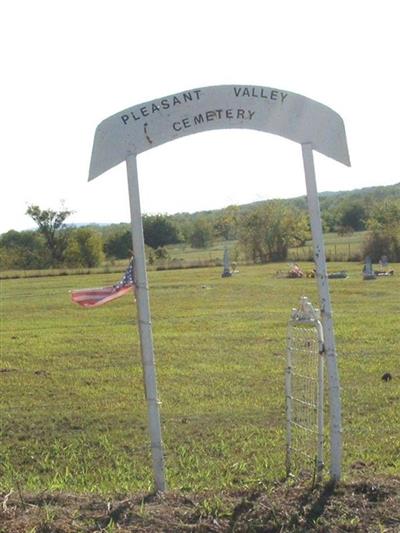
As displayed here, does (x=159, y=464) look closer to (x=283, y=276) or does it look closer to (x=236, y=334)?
(x=236, y=334)

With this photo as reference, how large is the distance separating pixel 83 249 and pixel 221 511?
56421 millimetres

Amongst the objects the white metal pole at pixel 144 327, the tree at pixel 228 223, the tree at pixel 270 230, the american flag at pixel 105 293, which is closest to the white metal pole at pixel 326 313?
the white metal pole at pixel 144 327

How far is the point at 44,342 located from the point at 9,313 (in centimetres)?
733

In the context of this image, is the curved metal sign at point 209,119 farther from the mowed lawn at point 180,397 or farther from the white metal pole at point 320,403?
the mowed lawn at point 180,397

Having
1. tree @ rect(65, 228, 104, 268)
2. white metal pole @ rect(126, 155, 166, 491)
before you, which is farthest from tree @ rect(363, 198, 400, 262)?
white metal pole @ rect(126, 155, 166, 491)

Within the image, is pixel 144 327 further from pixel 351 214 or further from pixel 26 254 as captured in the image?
pixel 26 254

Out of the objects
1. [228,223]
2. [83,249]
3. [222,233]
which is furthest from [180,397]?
[83,249]

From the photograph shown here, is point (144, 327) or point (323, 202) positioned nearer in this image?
point (144, 327)

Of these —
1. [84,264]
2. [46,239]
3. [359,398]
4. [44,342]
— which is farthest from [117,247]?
[359,398]

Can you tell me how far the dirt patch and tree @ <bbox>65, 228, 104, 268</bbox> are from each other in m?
53.4

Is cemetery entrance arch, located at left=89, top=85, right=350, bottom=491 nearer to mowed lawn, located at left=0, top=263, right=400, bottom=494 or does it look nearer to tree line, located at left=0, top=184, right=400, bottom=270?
mowed lawn, located at left=0, top=263, right=400, bottom=494

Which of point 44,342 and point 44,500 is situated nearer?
point 44,500

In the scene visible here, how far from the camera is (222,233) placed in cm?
4969

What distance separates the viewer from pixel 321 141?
4848 mm
